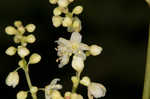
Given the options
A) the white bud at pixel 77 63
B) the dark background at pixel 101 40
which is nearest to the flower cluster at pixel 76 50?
the white bud at pixel 77 63

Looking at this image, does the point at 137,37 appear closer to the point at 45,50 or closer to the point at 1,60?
the point at 45,50

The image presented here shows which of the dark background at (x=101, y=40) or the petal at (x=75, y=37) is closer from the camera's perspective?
the petal at (x=75, y=37)

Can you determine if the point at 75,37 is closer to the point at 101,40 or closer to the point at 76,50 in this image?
the point at 76,50

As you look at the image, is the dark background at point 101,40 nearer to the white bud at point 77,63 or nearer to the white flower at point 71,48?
the white flower at point 71,48

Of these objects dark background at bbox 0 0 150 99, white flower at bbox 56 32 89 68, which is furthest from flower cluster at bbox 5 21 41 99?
dark background at bbox 0 0 150 99

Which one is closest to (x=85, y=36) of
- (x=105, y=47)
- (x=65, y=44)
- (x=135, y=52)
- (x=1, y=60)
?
(x=105, y=47)

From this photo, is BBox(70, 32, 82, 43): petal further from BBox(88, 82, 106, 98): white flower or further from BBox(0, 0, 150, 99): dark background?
BBox(0, 0, 150, 99): dark background
